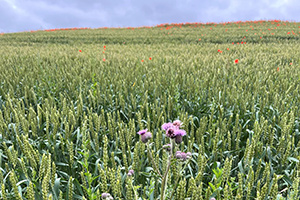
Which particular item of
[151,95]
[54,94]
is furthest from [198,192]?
[54,94]

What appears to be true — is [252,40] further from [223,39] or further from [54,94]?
[54,94]

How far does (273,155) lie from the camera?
252 centimetres

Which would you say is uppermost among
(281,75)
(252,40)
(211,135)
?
(252,40)

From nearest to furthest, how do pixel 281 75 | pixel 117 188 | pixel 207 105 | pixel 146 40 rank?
1. pixel 117 188
2. pixel 207 105
3. pixel 281 75
4. pixel 146 40

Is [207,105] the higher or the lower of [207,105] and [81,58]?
the lower

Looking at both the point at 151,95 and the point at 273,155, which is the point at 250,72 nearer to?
the point at 151,95

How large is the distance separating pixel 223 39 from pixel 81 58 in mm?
10435

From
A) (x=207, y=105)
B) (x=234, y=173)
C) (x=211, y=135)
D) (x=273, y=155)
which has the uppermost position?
(x=207, y=105)

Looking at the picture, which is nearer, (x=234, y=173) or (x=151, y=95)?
(x=234, y=173)

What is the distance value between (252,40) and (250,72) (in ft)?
34.2

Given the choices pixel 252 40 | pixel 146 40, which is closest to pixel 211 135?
pixel 252 40

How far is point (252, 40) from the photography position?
46.8 ft

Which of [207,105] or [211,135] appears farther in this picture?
[207,105]

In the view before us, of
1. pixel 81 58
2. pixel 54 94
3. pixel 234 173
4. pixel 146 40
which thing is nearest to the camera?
pixel 234 173
